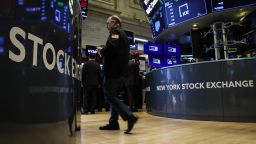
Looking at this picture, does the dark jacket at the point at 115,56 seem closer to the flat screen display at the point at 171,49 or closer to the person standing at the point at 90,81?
the person standing at the point at 90,81

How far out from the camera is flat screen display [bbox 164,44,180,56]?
29.7 ft

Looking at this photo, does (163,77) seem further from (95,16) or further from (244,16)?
(95,16)

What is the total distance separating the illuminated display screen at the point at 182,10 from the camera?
6.32 meters

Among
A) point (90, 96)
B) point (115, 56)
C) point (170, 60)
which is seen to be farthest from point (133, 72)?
point (115, 56)

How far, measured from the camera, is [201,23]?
7.00 meters

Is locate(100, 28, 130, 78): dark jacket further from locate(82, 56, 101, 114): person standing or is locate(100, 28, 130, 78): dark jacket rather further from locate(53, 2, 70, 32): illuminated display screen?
locate(82, 56, 101, 114): person standing

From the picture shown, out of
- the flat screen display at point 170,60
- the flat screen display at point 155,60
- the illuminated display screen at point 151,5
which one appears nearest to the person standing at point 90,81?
the flat screen display at point 155,60

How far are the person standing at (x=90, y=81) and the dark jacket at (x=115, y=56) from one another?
147 inches

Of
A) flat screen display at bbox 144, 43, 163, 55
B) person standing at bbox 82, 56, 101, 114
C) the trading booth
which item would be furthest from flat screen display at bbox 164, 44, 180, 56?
person standing at bbox 82, 56, 101, 114

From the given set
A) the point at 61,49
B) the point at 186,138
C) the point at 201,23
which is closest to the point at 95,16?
the point at 201,23

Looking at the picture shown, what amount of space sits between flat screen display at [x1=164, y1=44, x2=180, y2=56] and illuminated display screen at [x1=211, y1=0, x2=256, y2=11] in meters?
3.09

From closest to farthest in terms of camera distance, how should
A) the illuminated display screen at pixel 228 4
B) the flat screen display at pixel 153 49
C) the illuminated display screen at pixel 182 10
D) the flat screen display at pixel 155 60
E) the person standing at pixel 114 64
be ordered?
1. the person standing at pixel 114 64
2. the illuminated display screen at pixel 228 4
3. the illuminated display screen at pixel 182 10
4. the flat screen display at pixel 153 49
5. the flat screen display at pixel 155 60

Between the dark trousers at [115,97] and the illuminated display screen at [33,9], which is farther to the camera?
the dark trousers at [115,97]

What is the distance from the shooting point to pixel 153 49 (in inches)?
344
